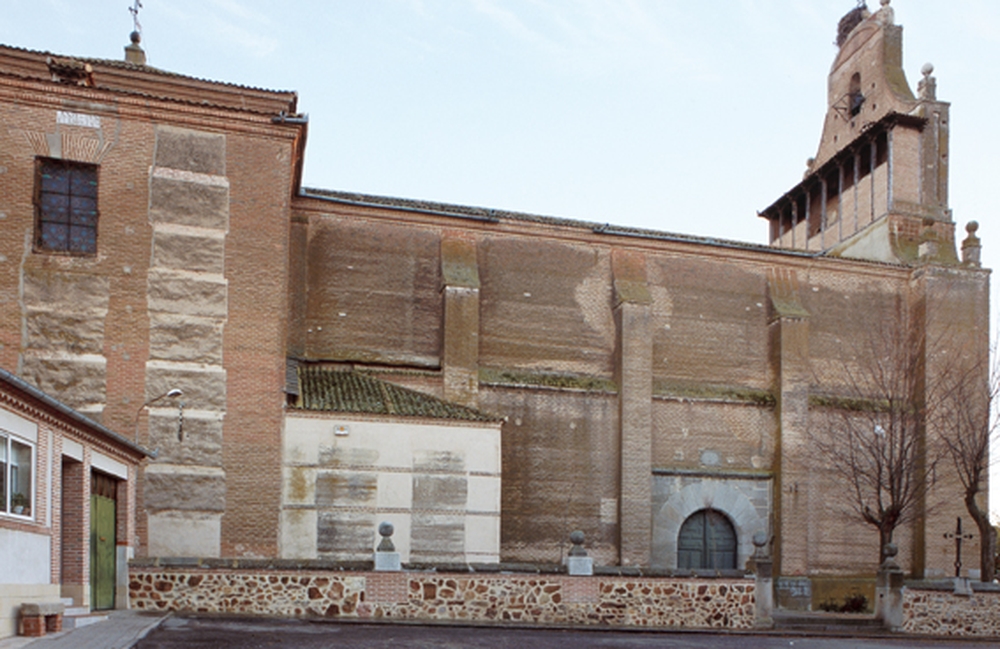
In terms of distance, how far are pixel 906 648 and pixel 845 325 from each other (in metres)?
15.5

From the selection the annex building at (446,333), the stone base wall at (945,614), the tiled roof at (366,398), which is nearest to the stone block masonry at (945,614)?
the stone base wall at (945,614)

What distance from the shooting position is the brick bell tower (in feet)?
106

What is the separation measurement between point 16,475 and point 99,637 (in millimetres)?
2029

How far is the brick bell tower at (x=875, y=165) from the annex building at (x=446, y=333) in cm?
11

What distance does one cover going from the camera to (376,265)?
86.5 ft

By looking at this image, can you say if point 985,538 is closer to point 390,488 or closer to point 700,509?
point 700,509

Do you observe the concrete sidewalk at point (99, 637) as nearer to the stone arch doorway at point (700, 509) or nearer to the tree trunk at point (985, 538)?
the stone arch doorway at point (700, 509)

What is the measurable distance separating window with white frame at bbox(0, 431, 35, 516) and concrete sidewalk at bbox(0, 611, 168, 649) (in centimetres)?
141

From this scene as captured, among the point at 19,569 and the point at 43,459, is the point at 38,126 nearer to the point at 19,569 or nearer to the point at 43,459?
the point at 43,459

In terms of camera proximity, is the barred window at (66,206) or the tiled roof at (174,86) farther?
the tiled roof at (174,86)

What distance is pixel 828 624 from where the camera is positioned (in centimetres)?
2216

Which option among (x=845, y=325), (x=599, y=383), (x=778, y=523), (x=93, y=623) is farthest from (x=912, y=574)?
(x=93, y=623)

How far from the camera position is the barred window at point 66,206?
20.2 m

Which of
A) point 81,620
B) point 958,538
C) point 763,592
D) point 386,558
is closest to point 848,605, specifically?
point 958,538
